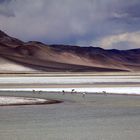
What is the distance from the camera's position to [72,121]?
1658cm

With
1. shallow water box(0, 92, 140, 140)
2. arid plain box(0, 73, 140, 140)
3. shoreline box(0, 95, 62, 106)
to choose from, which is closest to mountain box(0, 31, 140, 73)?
shoreline box(0, 95, 62, 106)

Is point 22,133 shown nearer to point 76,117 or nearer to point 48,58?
point 76,117

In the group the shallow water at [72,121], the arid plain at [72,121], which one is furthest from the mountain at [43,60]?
the shallow water at [72,121]

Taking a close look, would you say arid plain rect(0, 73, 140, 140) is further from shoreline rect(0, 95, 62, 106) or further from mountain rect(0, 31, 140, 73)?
mountain rect(0, 31, 140, 73)

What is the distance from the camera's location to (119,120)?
16.7 meters

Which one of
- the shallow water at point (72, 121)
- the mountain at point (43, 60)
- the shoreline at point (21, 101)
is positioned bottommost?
the shallow water at point (72, 121)

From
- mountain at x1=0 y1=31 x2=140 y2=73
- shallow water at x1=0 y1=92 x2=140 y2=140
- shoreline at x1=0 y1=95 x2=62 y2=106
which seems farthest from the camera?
mountain at x1=0 y1=31 x2=140 y2=73

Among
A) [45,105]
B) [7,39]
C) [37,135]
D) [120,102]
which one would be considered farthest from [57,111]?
[7,39]

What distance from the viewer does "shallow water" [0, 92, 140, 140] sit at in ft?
44.0

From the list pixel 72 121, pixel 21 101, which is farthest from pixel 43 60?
pixel 72 121

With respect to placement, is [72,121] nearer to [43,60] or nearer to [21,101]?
[21,101]

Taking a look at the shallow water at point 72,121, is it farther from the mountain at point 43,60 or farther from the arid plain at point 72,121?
the mountain at point 43,60

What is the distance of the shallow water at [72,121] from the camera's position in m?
13.4

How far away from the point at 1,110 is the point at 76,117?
4039 millimetres
